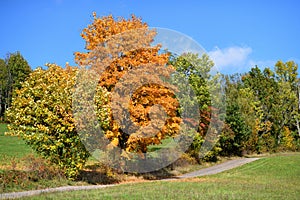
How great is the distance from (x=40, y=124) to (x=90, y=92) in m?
3.06

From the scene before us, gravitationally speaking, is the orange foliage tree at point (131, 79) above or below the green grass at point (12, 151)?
above

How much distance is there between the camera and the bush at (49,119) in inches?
696

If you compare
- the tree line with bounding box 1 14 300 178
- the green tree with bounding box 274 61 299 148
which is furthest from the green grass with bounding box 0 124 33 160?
the green tree with bounding box 274 61 299 148

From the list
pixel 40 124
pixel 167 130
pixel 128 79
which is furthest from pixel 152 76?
pixel 40 124

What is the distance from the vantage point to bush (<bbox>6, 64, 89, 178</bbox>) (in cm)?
1769

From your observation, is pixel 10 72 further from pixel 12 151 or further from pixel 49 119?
pixel 49 119

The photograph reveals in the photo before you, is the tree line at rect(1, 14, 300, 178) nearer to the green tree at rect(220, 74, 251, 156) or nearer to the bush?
the bush

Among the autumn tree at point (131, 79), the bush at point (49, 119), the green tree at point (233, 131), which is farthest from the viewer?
the green tree at point (233, 131)

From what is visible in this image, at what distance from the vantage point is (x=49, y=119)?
1758 cm

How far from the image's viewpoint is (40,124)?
58.5ft

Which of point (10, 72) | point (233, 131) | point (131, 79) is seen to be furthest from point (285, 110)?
point (10, 72)

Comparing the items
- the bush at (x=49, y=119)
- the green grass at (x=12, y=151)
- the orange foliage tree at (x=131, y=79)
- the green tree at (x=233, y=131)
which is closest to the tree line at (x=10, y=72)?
the green grass at (x=12, y=151)

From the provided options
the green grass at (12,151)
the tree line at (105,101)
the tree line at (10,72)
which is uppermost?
the tree line at (10,72)

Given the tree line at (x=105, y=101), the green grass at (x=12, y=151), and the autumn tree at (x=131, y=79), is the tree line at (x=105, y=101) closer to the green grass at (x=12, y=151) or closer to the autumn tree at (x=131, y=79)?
the autumn tree at (x=131, y=79)
